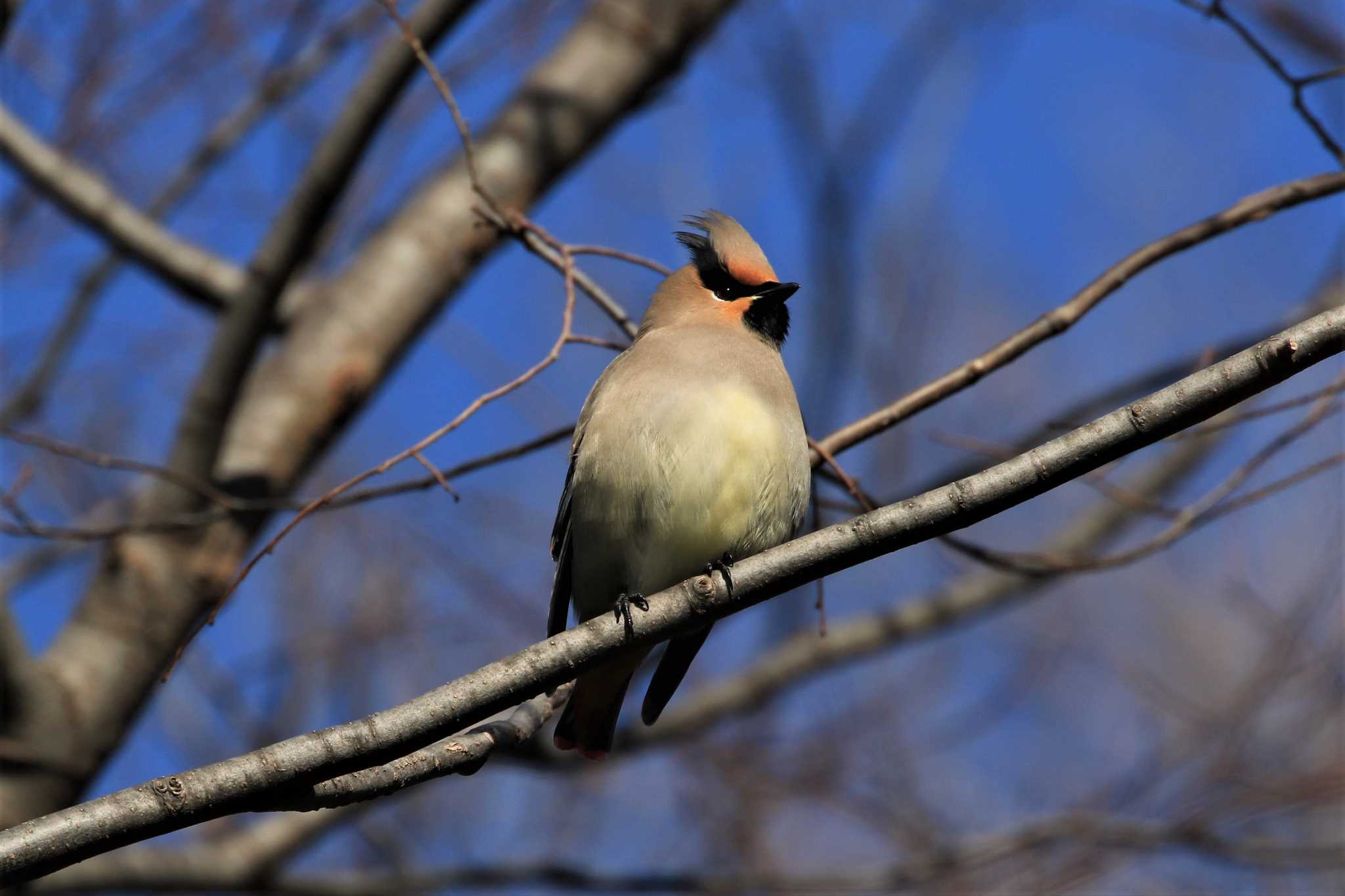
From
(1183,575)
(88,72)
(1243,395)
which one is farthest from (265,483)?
(1183,575)

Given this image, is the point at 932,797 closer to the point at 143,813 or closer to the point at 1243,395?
the point at 1243,395

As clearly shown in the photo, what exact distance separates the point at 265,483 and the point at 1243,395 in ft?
12.1

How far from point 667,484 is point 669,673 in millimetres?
788

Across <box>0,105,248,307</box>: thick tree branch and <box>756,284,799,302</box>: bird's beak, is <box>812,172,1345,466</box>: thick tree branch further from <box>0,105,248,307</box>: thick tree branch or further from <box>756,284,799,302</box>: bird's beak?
<box>0,105,248,307</box>: thick tree branch

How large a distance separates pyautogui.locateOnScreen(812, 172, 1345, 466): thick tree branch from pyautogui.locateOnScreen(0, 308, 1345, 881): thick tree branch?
3.75 feet

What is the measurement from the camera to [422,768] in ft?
10.4

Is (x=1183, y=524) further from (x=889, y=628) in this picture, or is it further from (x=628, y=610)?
(x=889, y=628)

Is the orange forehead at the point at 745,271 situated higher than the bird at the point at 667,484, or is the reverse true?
the orange forehead at the point at 745,271

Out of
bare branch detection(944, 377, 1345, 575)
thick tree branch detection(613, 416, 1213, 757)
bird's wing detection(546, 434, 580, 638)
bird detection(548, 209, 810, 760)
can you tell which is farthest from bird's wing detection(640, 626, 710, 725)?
thick tree branch detection(613, 416, 1213, 757)

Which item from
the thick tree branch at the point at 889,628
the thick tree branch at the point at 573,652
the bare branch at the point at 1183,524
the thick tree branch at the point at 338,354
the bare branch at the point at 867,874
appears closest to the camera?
the thick tree branch at the point at 573,652

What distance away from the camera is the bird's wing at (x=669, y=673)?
465 cm

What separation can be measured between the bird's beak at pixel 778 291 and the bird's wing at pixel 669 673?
1.17 meters

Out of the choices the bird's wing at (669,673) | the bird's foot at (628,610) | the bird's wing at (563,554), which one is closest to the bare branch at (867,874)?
the bird's wing at (669,673)

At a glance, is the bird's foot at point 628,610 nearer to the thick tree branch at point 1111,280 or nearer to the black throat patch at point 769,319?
the thick tree branch at point 1111,280
